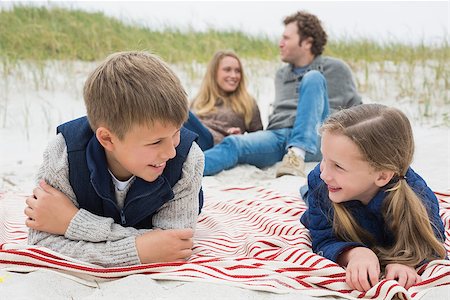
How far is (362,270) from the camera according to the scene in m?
1.88

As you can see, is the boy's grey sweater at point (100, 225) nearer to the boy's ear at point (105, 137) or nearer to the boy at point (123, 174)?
the boy at point (123, 174)

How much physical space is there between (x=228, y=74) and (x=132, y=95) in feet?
8.78

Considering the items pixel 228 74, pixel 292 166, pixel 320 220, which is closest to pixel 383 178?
pixel 320 220

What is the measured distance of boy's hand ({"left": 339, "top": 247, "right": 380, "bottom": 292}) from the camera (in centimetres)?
185

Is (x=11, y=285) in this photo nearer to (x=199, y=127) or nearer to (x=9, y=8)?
(x=199, y=127)

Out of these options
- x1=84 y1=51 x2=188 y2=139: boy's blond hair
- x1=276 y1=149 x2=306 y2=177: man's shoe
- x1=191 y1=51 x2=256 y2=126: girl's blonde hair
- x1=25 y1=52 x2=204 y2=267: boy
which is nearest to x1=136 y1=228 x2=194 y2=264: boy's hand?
x1=25 y1=52 x2=204 y2=267: boy

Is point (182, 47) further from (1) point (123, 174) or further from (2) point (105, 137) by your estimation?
(2) point (105, 137)

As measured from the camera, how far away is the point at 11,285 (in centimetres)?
180

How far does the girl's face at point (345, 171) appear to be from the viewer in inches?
78.3

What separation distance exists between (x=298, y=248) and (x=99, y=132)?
0.79 m

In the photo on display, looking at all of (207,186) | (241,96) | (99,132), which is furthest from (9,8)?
(99,132)

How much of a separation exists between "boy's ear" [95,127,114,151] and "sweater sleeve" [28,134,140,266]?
158 millimetres

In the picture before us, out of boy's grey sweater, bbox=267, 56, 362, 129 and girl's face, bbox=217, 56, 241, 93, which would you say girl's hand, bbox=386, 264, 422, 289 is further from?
girl's face, bbox=217, 56, 241, 93

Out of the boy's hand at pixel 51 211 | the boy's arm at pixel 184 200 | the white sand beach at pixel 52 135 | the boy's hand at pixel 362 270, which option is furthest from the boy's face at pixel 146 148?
the boy's hand at pixel 362 270
